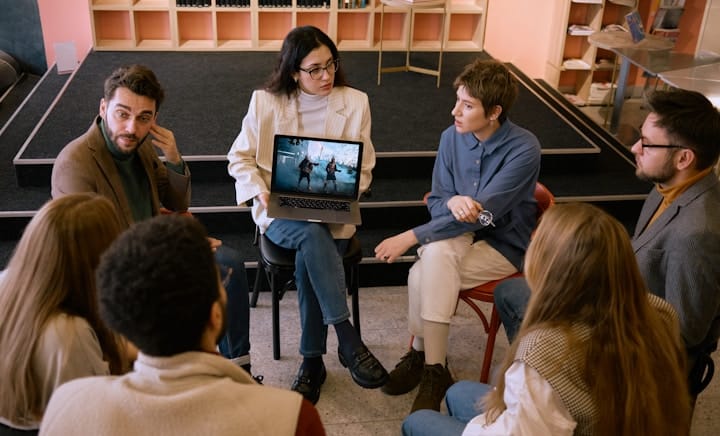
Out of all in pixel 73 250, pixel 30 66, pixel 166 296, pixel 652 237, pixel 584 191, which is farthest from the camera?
pixel 30 66

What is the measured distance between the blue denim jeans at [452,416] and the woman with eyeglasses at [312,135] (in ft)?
1.83

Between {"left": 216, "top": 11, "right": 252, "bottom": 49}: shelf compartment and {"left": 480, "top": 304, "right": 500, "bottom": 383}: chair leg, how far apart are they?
3.86 m

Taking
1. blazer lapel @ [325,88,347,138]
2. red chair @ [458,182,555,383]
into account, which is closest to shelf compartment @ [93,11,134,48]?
blazer lapel @ [325,88,347,138]

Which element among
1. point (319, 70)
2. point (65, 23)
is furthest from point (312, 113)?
point (65, 23)

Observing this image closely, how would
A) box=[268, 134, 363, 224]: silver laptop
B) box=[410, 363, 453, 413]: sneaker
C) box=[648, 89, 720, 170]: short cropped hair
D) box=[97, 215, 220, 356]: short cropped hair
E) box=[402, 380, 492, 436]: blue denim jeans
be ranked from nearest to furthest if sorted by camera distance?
1. box=[97, 215, 220, 356]: short cropped hair
2. box=[402, 380, 492, 436]: blue denim jeans
3. box=[648, 89, 720, 170]: short cropped hair
4. box=[410, 363, 453, 413]: sneaker
5. box=[268, 134, 363, 224]: silver laptop

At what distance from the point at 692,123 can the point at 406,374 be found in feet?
4.50

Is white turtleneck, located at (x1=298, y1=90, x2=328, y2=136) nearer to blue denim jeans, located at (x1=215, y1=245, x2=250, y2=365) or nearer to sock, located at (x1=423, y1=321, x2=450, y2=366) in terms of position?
blue denim jeans, located at (x1=215, y1=245, x2=250, y2=365)

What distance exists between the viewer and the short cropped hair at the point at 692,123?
2281 millimetres

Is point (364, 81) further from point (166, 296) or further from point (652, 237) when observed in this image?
point (166, 296)

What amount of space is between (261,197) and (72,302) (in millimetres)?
1250

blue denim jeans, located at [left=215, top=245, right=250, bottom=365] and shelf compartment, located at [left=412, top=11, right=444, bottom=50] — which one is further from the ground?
shelf compartment, located at [left=412, top=11, right=444, bottom=50]

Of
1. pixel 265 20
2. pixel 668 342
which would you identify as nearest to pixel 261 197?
pixel 668 342

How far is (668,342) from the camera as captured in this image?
5.51 ft

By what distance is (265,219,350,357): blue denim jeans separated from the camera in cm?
267
